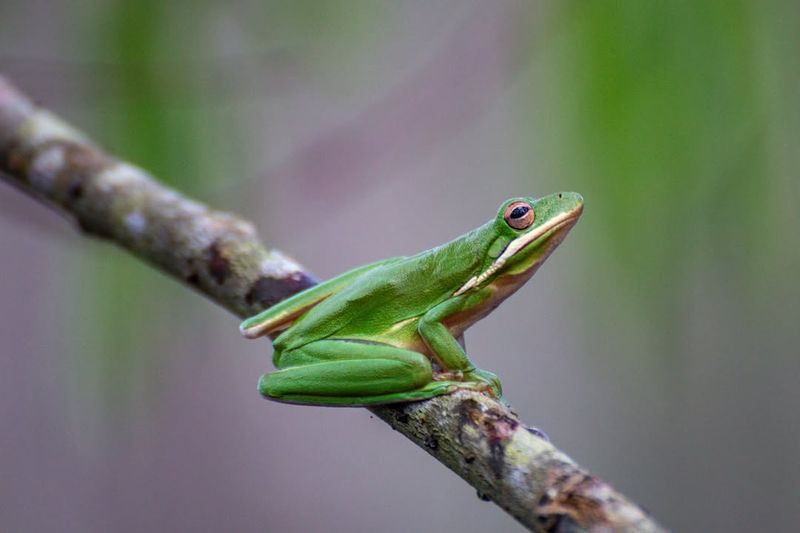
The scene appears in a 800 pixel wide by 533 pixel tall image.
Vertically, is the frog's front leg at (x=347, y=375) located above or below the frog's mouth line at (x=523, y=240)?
below

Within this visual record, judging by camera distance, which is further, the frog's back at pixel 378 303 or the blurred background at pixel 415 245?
the frog's back at pixel 378 303

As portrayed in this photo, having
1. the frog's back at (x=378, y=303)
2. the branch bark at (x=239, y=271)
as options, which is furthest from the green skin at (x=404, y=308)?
the branch bark at (x=239, y=271)

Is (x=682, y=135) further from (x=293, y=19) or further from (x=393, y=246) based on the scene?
(x=393, y=246)

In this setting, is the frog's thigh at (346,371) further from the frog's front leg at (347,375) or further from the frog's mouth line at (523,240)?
the frog's mouth line at (523,240)

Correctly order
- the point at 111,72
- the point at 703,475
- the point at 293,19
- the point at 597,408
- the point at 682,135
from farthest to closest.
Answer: the point at 597,408, the point at 703,475, the point at 111,72, the point at 293,19, the point at 682,135

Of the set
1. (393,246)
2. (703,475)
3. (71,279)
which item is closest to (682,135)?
(71,279)

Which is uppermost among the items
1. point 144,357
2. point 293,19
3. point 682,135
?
point 293,19

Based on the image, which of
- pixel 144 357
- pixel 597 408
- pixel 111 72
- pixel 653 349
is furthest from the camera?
pixel 597 408
